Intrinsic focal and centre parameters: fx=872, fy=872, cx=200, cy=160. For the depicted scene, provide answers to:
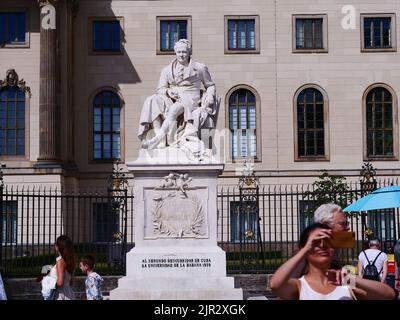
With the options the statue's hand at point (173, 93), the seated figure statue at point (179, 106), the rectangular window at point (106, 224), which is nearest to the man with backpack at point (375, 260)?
the seated figure statue at point (179, 106)

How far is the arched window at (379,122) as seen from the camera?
43.2 meters

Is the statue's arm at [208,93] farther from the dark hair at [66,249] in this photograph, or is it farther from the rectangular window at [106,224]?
the rectangular window at [106,224]

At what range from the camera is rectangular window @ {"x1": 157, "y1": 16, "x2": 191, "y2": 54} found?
142 feet

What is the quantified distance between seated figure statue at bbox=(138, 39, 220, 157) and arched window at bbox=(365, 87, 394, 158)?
28438 mm

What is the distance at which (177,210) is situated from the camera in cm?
1519

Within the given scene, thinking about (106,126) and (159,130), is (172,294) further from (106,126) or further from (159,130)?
(106,126)

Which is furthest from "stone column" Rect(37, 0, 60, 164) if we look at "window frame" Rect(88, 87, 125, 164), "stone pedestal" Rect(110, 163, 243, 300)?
"stone pedestal" Rect(110, 163, 243, 300)

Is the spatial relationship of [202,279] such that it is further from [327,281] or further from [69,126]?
[69,126]

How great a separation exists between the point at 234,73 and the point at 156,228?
28.8 m

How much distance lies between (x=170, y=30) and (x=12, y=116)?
8831 mm

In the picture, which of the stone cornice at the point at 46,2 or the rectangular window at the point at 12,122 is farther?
the rectangular window at the point at 12,122

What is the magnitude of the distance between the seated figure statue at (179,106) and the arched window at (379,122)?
28438 mm

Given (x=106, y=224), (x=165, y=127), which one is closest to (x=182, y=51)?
(x=165, y=127)
